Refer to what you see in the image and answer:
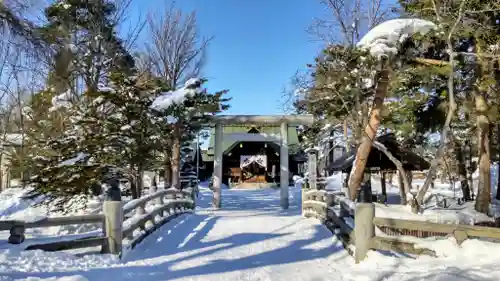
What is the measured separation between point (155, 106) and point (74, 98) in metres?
3.03

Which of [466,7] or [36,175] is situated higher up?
[466,7]

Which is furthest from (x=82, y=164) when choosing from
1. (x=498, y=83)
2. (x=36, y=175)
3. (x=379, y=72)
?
(x=498, y=83)

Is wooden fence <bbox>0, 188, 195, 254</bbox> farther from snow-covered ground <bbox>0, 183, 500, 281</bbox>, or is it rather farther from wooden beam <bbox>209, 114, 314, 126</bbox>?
wooden beam <bbox>209, 114, 314, 126</bbox>

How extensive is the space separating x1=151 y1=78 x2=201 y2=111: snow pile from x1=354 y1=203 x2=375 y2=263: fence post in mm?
10254

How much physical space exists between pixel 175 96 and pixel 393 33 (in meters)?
7.73

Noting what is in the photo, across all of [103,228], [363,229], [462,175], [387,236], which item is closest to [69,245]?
[103,228]

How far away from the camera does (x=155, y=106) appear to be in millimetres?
15047

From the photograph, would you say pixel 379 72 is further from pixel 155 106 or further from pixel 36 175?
pixel 36 175

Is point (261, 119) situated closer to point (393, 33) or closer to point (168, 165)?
point (168, 165)

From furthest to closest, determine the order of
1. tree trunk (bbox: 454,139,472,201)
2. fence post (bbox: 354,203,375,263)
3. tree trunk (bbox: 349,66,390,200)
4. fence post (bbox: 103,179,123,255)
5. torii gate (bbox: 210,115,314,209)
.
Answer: tree trunk (bbox: 454,139,472,201)
torii gate (bbox: 210,115,314,209)
tree trunk (bbox: 349,66,390,200)
fence post (bbox: 103,179,123,255)
fence post (bbox: 354,203,375,263)

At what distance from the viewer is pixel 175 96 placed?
50.4 ft

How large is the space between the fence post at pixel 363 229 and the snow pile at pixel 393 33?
681 centimetres

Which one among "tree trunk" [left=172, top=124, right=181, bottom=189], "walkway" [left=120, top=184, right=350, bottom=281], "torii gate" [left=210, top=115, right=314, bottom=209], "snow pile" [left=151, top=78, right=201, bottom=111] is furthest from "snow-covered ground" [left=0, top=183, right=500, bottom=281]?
"torii gate" [left=210, top=115, right=314, bottom=209]

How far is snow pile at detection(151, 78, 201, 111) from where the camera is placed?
15.1 m
